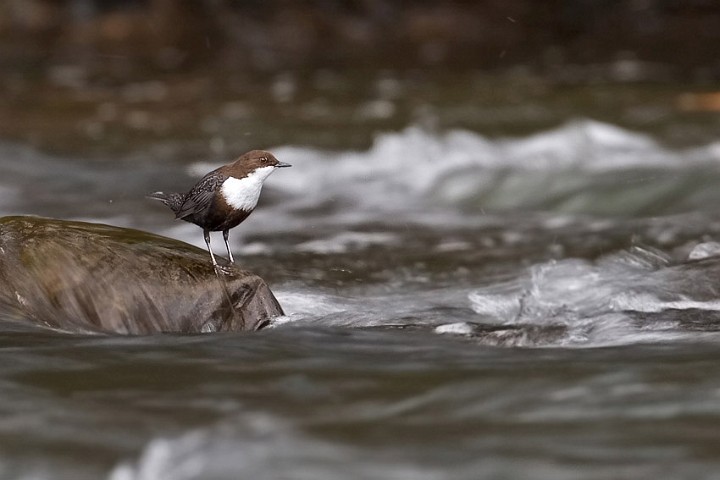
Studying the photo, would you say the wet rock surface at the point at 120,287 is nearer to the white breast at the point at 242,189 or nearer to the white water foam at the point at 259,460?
the white breast at the point at 242,189

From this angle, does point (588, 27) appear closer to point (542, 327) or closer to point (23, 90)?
point (23, 90)

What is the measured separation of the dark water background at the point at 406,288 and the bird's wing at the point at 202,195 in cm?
64

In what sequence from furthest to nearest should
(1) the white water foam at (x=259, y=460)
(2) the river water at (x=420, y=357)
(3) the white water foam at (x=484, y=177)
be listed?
(3) the white water foam at (x=484, y=177) → (2) the river water at (x=420, y=357) → (1) the white water foam at (x=259, y=460)

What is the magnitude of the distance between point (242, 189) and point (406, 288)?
1.51 metres

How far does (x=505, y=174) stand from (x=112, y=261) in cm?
544

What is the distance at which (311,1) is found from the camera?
66.9 ft

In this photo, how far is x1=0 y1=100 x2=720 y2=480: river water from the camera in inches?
128

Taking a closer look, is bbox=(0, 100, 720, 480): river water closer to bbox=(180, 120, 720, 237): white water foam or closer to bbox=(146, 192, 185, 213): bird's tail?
bbox=(180, 120, 720, 237): white water foam

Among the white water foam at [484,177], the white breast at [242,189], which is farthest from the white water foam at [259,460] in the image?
the white water foam at [484,177]

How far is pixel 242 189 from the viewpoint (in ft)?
16.7

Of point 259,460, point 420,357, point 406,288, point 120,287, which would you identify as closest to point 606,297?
point 406,288

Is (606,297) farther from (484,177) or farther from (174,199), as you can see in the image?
(484,177)

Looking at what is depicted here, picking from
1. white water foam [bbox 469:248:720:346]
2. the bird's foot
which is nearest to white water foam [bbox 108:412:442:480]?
the bird's foot

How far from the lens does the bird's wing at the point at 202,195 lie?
5.13 meters
